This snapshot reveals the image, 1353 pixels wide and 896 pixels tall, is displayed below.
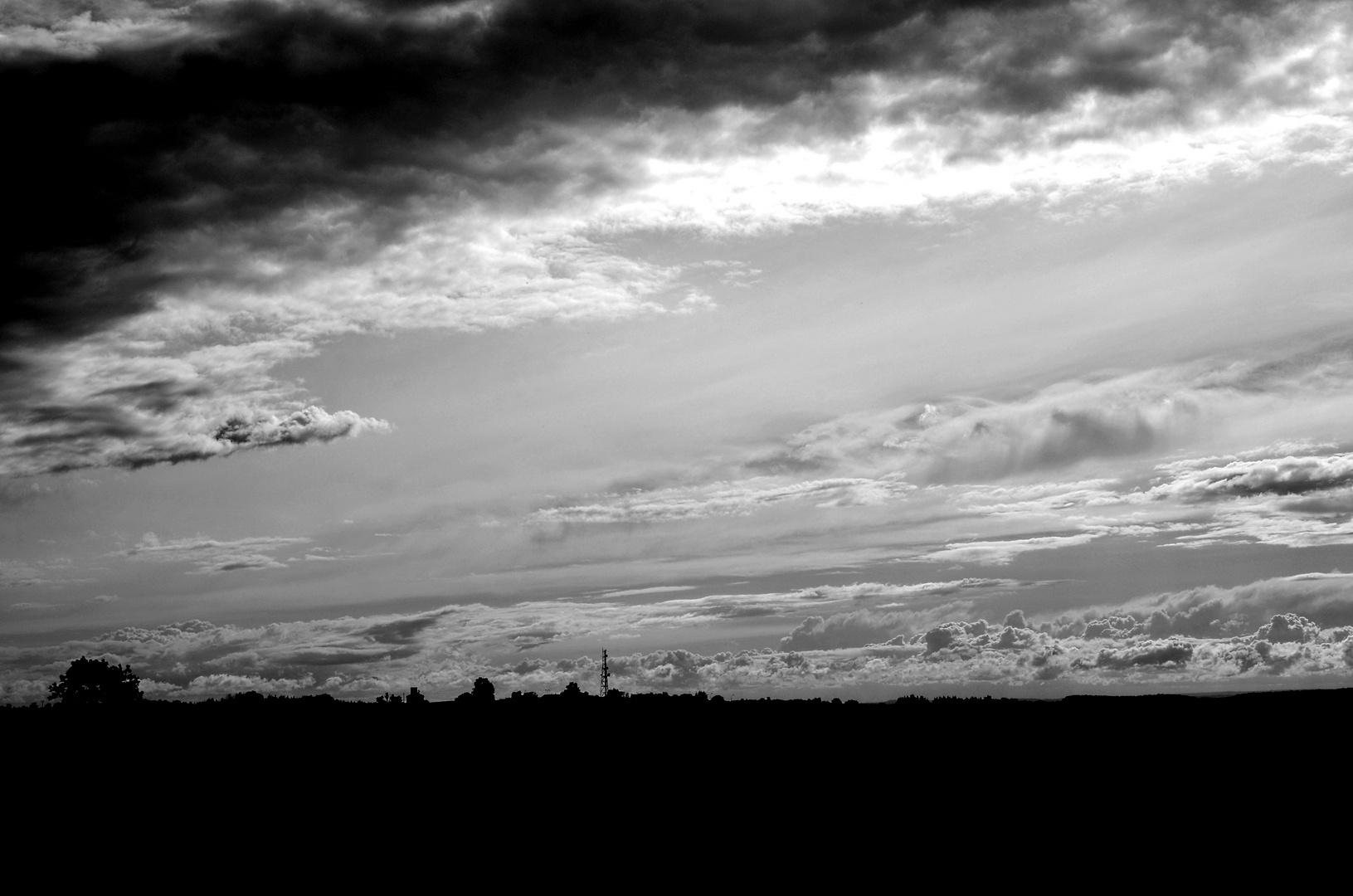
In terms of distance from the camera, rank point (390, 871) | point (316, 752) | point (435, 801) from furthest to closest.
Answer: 1. point (316, 752)
2. point (435, 801)
3. point (390, 871)

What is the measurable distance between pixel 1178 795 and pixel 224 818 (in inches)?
3383

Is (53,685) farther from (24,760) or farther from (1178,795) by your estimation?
(1178,795)

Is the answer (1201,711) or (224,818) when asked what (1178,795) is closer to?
(1201,711)

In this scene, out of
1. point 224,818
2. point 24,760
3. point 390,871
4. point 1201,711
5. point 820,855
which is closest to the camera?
point 390,871

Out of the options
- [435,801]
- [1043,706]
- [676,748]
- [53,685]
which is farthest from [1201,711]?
[53,685]

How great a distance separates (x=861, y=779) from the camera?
119688mm

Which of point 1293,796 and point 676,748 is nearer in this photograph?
point 1293,796

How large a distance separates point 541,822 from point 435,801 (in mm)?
13637

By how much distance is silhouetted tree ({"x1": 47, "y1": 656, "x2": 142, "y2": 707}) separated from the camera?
182m

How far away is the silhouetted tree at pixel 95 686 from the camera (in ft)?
598

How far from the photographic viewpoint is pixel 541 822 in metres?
95.1

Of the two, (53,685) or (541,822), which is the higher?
(53,685)

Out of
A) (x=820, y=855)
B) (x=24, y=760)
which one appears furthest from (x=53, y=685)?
(x=820, y=855)

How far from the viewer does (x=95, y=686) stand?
185500mm
